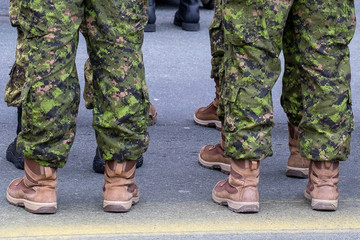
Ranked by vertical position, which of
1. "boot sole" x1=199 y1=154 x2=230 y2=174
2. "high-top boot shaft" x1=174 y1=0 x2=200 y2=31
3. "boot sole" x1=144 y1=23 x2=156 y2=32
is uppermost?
"boot sole" x1=199 y1=154 x2=230 y2=174

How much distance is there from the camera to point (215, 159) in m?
3.96

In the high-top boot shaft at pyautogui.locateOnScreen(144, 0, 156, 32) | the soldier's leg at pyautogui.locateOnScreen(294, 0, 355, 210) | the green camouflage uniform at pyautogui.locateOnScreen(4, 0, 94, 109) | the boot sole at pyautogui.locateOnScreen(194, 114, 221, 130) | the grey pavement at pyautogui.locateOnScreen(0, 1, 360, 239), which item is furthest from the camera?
the high-top boot shaft at pyautogui.locateOnScreen(144, 0, 156, 32)

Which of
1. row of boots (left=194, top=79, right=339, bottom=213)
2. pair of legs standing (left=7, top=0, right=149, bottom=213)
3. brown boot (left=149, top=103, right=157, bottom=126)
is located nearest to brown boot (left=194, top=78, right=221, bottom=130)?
brown boot (left=149, top=103, right=157, bottom=126)

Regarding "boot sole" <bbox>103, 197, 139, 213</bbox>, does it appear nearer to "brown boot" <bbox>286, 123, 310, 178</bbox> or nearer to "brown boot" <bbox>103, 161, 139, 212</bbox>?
"brown boot" <bbox>103, 161, 139, 212</bbox>

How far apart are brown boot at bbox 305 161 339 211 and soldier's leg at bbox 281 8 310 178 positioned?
0.33 meters

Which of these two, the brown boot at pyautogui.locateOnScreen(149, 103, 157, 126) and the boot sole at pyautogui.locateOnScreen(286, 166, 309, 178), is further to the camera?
the brown boot at pyautogui.locateOnScreen(149, 103, 157, 126)

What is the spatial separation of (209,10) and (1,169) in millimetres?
4824

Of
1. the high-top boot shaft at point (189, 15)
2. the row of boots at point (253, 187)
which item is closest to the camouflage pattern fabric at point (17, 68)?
the row of boots at point (253, 187)

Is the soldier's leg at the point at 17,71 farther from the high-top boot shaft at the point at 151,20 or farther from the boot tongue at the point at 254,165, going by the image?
the high-top boot shaft at the point at 151,20

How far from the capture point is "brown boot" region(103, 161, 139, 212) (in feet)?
10.8

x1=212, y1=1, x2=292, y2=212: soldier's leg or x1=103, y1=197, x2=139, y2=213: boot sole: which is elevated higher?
x1=212, y1=1, x2=292, y2=212: soldier's leg

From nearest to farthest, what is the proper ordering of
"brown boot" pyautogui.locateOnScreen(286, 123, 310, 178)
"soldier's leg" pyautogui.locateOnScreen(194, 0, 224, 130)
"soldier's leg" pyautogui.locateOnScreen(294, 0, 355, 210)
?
"soldier's leg" pyautogui.locateOnScreen(294, 0, 355, 210) < "brown boot" pyautogui.locateOnScreen(286, 123, 310, 178) < "soldier's leg" pyautogui.locateOnScreen(194, 0, 224, 130)

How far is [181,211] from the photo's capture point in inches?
133

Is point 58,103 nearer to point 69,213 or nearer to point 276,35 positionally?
point 69,213
